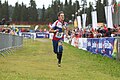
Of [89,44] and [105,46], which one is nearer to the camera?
[105,46]

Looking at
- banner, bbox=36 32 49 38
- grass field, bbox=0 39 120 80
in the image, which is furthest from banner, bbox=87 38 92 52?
banner, bbox=36 32 49 38

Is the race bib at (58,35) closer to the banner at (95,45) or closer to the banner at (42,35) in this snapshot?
the banner at (95,45)

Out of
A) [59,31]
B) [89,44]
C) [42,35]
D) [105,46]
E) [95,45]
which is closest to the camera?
[59,31]

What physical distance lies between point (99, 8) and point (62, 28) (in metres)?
107

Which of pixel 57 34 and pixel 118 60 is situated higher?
pixel 57 34

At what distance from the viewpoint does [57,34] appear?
14.4 metres

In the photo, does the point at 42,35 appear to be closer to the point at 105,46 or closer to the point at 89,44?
the point at 89,44

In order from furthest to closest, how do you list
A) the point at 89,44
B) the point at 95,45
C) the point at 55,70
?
1. the point at 89,44
2. the point at 95,45
3. the point at 55,70

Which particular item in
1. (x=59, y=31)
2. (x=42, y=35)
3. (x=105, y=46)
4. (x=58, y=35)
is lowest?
(x=42, y=35)

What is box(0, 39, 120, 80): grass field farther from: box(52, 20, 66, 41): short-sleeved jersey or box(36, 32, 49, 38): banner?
box(36, 32, 49, 38): banner

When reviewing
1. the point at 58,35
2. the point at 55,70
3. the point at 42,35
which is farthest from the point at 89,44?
Result: the point at 42,35

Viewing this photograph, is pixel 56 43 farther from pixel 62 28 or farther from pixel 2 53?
pixel 2 53

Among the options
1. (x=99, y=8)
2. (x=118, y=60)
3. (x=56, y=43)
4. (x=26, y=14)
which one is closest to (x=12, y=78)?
(x=56, y=43)

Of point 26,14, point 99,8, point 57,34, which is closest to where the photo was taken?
point 57,34
